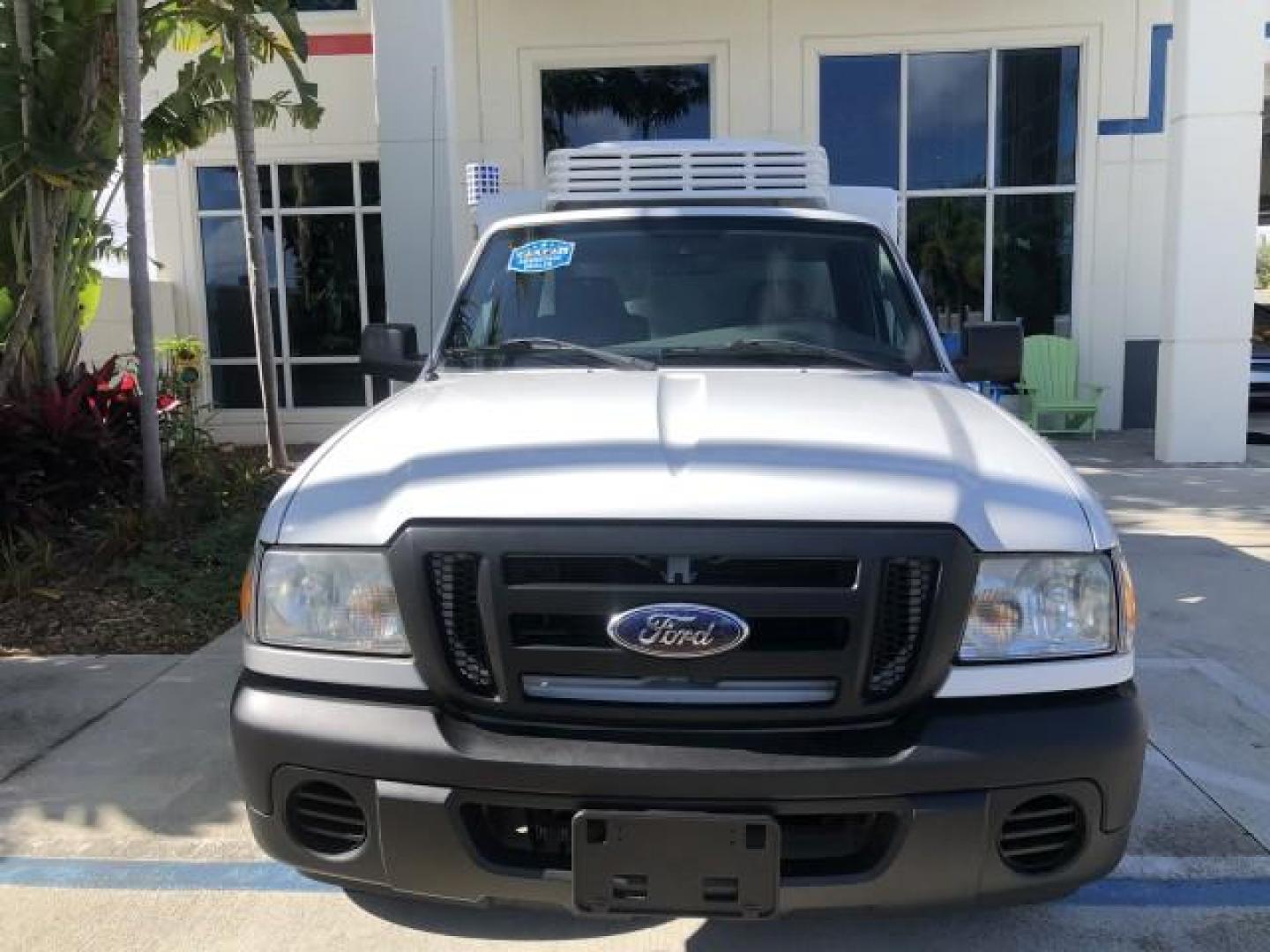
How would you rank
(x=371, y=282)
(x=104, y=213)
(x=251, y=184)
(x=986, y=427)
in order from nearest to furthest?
1. (x=986, y=427)
2. (x=104, y=213)
3. (x=251, y=184)
4. (x=371, y=282)

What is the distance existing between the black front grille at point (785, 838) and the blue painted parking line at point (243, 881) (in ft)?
3.79

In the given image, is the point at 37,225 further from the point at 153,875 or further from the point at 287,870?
the point at 287,870

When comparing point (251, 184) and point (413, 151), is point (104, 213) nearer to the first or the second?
point (251, 184)

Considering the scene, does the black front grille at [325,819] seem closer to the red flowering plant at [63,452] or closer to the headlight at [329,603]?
the headlight at [329,603]

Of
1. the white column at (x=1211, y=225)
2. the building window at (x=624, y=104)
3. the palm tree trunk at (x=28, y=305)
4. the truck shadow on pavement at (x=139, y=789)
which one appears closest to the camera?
the truck shadow on pavement at (x=139, y=789)

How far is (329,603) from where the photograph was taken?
243 cm

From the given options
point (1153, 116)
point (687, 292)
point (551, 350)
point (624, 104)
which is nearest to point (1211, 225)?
point (1153, 116)

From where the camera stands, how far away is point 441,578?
2.30 metres

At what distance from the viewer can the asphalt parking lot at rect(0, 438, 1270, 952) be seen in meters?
2.95

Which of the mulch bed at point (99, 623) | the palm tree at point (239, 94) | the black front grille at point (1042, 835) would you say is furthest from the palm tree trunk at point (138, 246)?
the black front grille at point (1042, 835)

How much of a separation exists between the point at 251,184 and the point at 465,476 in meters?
7.95

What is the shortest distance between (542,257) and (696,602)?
207 centimetres

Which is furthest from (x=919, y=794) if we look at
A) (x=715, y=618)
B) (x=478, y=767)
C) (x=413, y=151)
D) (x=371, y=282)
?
(x=371, y=282)

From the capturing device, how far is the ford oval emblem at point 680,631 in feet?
7.32
